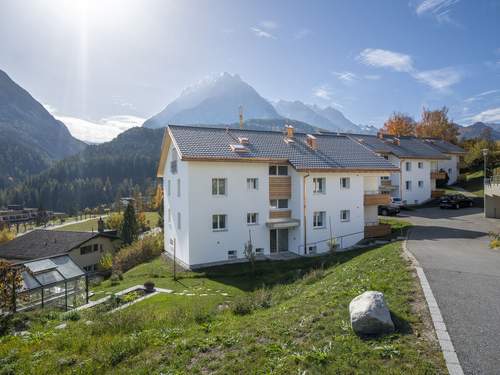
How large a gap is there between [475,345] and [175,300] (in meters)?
12.9

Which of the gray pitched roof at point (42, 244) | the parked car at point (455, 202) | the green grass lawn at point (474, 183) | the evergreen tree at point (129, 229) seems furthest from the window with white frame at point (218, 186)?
the green grass lawn at point (474, 183)

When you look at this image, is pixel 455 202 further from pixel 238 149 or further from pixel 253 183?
pixel 238 149

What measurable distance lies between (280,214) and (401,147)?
27.6 metres

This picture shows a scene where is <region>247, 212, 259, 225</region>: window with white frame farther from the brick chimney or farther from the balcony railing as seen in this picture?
the brick chimney

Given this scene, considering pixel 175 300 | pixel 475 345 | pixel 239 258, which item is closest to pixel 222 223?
pixel 239 258

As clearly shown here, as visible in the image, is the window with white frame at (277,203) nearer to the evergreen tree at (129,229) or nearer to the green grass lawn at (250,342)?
the green grass lawn at (250,342)

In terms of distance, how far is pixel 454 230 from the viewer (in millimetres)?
23891

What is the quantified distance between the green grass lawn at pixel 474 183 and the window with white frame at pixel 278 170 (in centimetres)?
3266

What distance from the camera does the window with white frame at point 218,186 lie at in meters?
22.6

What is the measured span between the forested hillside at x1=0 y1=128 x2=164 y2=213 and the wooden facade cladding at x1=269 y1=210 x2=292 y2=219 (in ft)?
362

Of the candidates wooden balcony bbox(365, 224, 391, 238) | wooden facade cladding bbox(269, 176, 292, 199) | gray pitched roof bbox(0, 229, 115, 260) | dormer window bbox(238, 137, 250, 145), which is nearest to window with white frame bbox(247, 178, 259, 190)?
wooden facade cladding bbox(269, 176, 292, 199)

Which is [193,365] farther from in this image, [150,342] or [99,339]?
[99,339]

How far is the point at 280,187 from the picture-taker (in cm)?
2478

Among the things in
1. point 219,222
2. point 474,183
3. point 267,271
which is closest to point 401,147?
point 474,183
